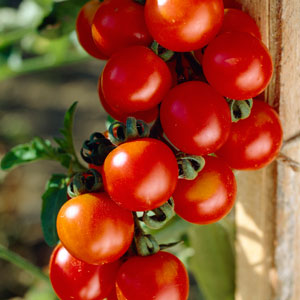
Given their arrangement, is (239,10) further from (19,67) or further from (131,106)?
(19,67)

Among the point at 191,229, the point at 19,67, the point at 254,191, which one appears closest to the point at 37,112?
the point at 19,67

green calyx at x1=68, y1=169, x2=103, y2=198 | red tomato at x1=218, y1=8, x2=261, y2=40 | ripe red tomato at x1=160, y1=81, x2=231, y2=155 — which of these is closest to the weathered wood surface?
red tomato at x1=218, y1=8, x2=261, y2=40

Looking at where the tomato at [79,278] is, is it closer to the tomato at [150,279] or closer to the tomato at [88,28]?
the tomato at [150,279]

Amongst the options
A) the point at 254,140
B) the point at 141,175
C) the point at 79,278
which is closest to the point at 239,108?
the point at 254,140

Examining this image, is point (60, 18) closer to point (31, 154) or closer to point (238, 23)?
point (31, 154)

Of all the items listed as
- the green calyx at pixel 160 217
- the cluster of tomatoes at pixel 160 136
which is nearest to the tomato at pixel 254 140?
the cluster of tomatoes at pixel 160 136

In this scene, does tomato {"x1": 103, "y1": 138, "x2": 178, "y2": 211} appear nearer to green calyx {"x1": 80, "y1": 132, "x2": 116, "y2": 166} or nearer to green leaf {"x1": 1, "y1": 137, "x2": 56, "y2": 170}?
green calyx {"x1": 80, "y1": 132, "x2": 116, "y2": 166}
